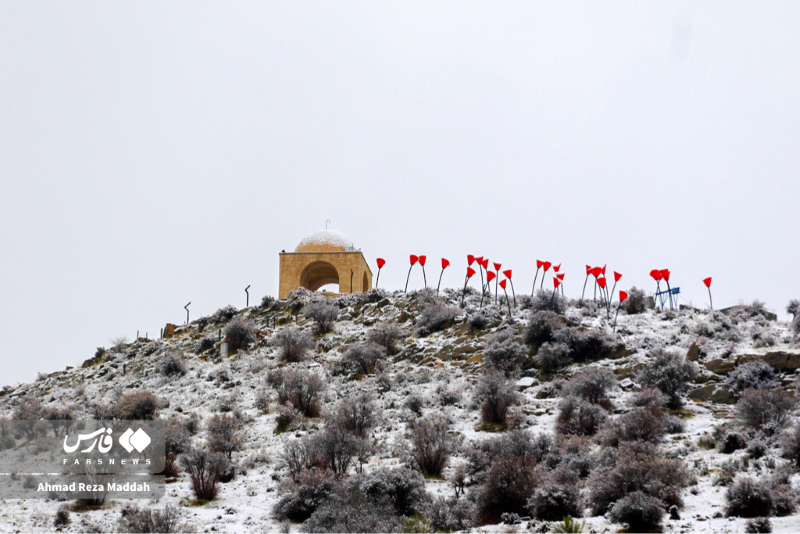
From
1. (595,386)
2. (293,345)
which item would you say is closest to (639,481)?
(595,386)

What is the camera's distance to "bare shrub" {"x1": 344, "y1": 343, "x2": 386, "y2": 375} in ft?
68.8

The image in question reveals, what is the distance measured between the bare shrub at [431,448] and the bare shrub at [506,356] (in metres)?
5.61

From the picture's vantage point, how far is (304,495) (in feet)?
34.9

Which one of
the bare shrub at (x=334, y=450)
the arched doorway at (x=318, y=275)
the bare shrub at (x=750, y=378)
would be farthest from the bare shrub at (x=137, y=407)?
the arched doorway at (x=318, y=275)

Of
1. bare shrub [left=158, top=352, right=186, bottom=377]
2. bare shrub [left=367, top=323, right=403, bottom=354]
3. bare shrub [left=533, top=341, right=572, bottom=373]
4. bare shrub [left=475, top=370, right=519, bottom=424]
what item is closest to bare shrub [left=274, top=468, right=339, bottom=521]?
bare shrub [left=475, top=370, right=519, bottom=424]

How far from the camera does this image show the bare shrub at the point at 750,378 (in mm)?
14266

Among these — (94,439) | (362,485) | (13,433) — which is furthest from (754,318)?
(13,433)

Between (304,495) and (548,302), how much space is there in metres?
14.9

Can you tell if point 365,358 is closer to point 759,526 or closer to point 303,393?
point 303,393

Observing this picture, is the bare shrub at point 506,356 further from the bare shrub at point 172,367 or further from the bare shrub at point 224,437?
the bare shrub at point 172,367

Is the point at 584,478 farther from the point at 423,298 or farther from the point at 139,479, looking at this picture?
the point at 423,298

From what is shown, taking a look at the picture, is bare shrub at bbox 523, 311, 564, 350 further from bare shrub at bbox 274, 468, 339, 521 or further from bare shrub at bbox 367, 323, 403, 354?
bare shrub at bbox 274, 468, 339, 521

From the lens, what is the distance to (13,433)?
1773 centimetres

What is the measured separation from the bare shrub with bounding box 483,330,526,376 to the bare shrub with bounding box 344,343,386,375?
3938 millimetres
